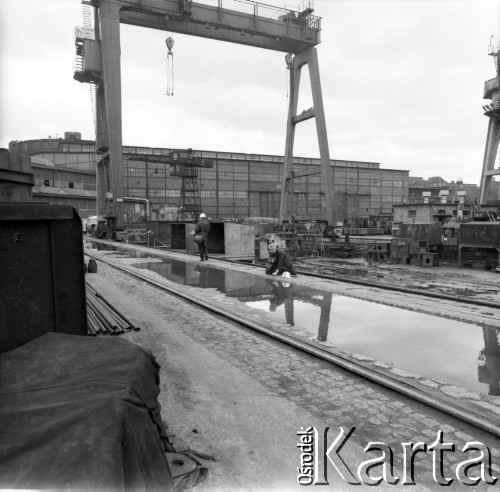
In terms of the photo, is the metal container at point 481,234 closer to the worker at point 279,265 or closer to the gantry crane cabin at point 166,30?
the worker at point 279,265

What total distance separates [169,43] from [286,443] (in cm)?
2731

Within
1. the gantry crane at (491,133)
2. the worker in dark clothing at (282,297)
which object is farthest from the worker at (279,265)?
the gantry crane at (491,133)

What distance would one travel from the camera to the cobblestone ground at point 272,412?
7.80 feet

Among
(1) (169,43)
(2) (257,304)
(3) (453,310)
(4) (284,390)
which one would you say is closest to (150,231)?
(1) (169,43)

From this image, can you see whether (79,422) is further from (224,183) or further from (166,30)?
(224,183)

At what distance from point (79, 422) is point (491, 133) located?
39.0 m

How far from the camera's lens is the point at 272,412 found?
3.04m

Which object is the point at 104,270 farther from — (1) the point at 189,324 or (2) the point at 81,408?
(2) the point at 81,408

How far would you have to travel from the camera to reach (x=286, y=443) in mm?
2617

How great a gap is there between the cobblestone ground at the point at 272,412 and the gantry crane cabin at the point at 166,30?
22.2 metres

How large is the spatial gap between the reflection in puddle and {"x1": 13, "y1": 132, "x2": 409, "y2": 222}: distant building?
3841 cm

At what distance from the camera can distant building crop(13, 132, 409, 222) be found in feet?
159

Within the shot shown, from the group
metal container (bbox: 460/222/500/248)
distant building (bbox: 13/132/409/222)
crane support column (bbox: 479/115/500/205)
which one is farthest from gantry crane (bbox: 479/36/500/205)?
metal container (bbox: 460/222/500/248)

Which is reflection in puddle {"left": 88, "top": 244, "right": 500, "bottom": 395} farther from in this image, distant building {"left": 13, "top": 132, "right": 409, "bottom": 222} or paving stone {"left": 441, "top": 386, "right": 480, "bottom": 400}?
distant building {"left": 13, "top": 132, "right": 409, "bottom": 222}
